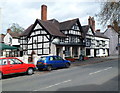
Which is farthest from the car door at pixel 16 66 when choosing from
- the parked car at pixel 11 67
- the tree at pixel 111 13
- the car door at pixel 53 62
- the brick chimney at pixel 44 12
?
the brick chimney at pixel 44 12

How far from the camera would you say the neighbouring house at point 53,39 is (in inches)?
1093

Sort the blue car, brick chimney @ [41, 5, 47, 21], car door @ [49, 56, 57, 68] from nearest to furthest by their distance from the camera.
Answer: the blue car < car door @ [49, 56, 57, 68] < brick chimney @ [41, 5, 47, 21]

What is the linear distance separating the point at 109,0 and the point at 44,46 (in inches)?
626

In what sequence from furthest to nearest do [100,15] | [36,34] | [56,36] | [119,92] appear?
[36,34] → [56,36] → [100,15] → [119,92]

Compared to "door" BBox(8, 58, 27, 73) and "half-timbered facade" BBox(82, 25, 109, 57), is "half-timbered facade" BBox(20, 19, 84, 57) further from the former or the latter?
"door" BBox(8, 58, 27, 73)

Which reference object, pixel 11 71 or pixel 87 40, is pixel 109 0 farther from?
pixel 87 40

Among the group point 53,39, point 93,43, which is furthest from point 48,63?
point 93,43

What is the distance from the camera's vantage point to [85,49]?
35.7 metres

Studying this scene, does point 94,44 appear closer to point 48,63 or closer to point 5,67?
point 48,63

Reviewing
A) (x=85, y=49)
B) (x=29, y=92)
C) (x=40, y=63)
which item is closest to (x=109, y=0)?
(x=40, y=63)

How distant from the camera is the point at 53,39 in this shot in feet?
91.1

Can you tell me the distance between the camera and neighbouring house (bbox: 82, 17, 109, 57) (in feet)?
122

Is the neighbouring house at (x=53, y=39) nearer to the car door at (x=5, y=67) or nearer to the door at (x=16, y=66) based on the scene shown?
the door at (x=16, y=66)

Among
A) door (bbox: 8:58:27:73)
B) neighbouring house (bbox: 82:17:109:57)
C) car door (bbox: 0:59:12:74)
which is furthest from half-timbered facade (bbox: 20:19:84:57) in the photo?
car door (bbox: 0:59:12:74)
